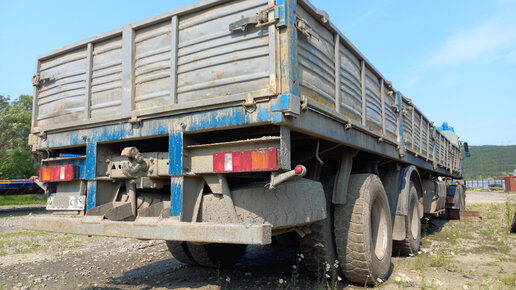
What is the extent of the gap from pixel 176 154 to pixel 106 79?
119 centimetres

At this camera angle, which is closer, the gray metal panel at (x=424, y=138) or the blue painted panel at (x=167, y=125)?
the blue painted panel at (x=167, y=125)

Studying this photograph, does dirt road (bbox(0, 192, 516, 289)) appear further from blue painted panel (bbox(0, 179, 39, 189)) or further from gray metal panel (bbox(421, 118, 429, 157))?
blue painted panel (bbox(0, 179, 39, 189))

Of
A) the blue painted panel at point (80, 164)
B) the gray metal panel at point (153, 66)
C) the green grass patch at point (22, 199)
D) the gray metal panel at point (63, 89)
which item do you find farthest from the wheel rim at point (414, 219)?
the green grass patch at point (22, 199)

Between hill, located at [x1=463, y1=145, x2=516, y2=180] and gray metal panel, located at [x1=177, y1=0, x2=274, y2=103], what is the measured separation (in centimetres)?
7962

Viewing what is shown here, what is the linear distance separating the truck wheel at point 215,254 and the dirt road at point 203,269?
4.7 inches

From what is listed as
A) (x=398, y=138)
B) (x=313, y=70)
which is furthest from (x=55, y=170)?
(x=398, y=138)

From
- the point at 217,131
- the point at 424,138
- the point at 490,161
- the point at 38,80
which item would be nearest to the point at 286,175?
the point at 217,131

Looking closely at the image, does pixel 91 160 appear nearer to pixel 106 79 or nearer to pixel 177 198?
pixel 106 79

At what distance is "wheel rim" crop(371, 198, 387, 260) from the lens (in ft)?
13.8

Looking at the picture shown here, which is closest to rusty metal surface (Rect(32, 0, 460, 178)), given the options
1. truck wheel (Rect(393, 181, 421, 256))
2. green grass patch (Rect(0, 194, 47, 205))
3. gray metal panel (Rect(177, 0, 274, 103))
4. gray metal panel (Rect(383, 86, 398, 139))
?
gray metal panel (Rect(177, 0, 274, 103))

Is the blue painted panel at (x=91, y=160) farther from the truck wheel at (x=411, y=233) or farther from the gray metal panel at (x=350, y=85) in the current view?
the truck wheel at (x=411, y=233)

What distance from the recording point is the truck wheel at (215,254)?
4.50 metres

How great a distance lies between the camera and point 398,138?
5375mm

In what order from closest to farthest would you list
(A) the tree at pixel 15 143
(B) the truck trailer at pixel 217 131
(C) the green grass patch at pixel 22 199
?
(B) the truck trailer at pixel 217 131
(C) the green grass patch at pixel 22 199
(A) the tree at pixel 15 143
